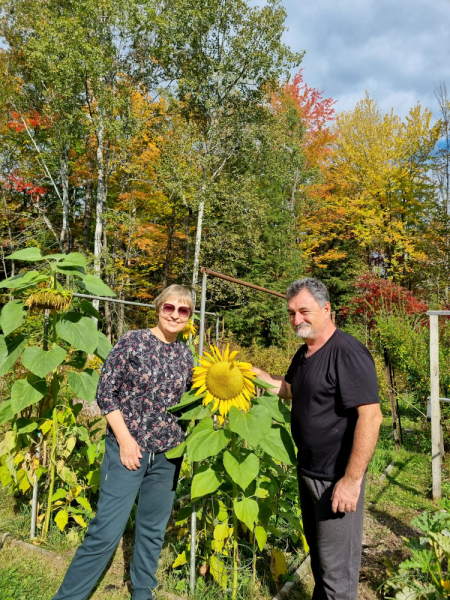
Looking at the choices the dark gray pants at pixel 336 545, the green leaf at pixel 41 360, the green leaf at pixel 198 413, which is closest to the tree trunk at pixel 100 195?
the green leaf at pixel 41 360

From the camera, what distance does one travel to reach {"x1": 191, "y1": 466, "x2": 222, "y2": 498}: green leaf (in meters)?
1.65

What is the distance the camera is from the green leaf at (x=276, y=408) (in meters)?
1.80

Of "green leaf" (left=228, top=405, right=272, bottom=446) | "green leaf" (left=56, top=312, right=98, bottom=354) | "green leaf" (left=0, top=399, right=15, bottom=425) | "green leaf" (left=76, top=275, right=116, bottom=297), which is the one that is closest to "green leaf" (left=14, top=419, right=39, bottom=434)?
"green leaf" (left=0, top=399, right=15, bottom=425)

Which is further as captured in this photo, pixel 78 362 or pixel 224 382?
pixel 78 362

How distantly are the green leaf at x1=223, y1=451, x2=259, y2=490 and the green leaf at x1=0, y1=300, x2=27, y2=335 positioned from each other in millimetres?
1228

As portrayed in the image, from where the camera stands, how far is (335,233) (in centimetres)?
1664

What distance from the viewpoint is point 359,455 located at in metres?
1.42

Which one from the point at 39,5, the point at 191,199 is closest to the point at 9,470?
the point at 191,199

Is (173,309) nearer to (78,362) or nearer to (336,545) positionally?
(78,362)

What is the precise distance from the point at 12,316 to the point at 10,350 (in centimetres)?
22

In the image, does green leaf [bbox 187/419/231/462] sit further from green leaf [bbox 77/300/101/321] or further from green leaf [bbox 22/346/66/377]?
green leaf [bbox 77/300/101/321]

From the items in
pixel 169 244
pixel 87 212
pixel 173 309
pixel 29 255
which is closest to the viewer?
pixel 173 309

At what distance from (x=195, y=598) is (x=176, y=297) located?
1460 millimetres

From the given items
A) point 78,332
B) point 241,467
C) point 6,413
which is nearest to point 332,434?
point 241,467
